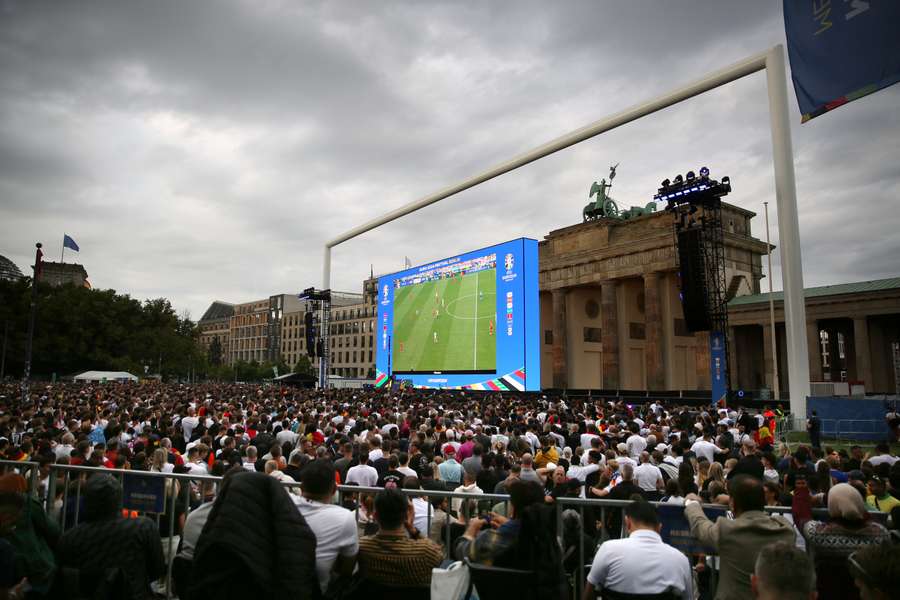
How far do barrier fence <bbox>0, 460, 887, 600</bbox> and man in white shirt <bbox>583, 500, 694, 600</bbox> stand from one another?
480 millimetres

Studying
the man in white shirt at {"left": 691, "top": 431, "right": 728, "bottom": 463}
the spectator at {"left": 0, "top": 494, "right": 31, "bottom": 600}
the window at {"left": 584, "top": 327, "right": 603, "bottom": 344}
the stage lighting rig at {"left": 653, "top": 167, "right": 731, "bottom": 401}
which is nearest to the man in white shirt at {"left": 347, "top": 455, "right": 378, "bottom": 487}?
the spectator at {"left": 0, "top": 494, "right": 31, "bottom": 600}

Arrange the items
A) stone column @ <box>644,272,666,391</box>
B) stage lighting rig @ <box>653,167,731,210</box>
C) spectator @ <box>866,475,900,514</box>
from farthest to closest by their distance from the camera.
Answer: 1. stone column @ <box>644,272,666,391</box>
2. stage lighting rig @ <box>653,167,731,210</box>
3. spectator @ <box>866,475,900,514</box>

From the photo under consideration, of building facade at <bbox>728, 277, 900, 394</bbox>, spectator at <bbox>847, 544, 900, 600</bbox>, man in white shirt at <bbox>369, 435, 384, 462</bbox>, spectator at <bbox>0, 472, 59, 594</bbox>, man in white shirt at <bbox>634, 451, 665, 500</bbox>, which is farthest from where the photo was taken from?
building facade at <bbox>728, 277, 900, 394</bbox>

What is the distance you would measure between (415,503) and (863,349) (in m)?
34.1

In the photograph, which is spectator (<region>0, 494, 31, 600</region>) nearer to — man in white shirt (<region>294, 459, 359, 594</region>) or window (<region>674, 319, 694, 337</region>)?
man in white shirt (<region>294, 459, 359, 594</region>)

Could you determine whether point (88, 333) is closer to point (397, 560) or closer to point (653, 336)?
point (653, 336)

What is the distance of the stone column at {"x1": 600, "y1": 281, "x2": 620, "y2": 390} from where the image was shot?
135 feet

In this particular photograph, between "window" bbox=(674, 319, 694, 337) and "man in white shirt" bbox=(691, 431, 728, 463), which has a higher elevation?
"window" bbox=(674, 319, 694, 337)

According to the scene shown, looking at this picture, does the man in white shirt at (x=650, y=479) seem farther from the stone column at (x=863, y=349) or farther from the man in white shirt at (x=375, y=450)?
the stone column at (x=863, y=349)

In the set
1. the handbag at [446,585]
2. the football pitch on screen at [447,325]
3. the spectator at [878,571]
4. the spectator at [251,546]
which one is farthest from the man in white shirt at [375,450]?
the football pitch on screen at [447,325]

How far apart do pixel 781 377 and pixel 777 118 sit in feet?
83.8

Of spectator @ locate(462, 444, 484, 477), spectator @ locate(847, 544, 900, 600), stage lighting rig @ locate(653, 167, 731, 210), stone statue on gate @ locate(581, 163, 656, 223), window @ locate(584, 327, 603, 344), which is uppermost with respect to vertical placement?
stone statue on gate @ locate(581, 163, 656, 223)

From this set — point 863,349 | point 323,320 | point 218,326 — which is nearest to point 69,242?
point 323,320

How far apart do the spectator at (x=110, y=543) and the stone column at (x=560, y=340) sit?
139ft
